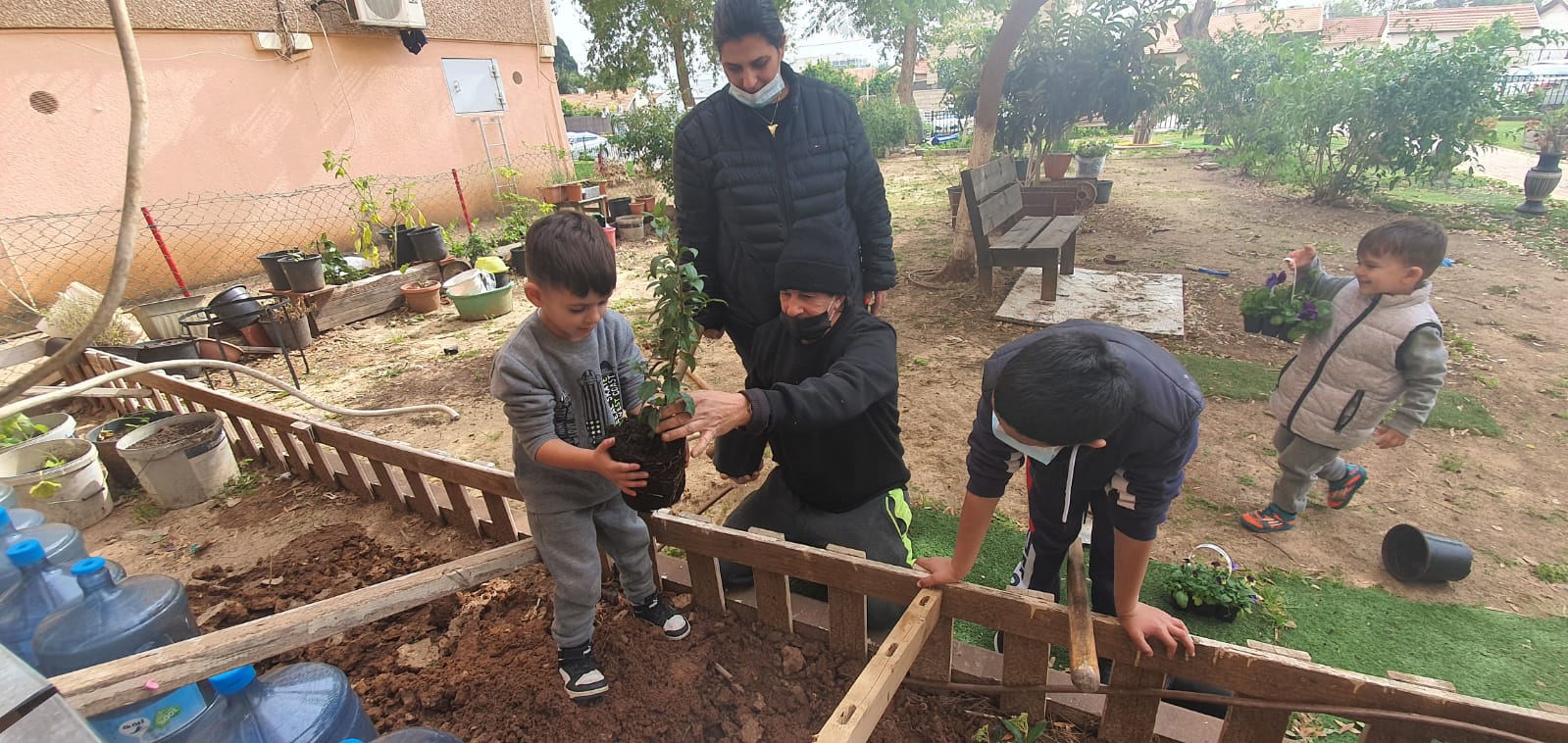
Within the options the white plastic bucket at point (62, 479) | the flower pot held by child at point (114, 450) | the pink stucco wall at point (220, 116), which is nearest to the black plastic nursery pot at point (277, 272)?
the pink stucco wall at point (220, 116)

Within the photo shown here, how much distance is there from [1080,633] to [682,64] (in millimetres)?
14113

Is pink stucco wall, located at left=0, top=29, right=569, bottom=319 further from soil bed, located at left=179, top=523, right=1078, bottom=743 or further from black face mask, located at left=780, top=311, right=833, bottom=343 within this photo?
black face mask, located at left=780, top=311, right=833, bottom=343

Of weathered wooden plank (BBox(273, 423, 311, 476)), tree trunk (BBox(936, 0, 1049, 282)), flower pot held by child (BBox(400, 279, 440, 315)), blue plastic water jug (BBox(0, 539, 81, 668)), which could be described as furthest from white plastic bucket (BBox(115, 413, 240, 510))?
tree trunk (BBox(936, 0, 1049, 282))

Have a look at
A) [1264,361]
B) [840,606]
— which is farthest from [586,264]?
[1264,361]

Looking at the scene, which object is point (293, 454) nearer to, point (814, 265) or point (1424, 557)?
point (814, 265)

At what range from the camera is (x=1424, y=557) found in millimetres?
2668

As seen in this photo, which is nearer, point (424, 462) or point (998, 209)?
point (424, 462)

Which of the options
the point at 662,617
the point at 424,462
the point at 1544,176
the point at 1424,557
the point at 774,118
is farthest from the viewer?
the point at 1544,176

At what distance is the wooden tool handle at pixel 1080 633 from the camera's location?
149 cm

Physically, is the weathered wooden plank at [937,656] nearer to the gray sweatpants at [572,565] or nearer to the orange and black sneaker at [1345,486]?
the gray sweatpants at [572,565]

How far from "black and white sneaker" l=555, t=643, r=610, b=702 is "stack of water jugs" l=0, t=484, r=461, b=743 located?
0.54 m

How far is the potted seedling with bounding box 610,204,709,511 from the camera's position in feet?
5.92

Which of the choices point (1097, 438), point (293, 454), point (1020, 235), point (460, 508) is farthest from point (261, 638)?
point (1020, 235)

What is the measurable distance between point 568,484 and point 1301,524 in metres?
3.39
